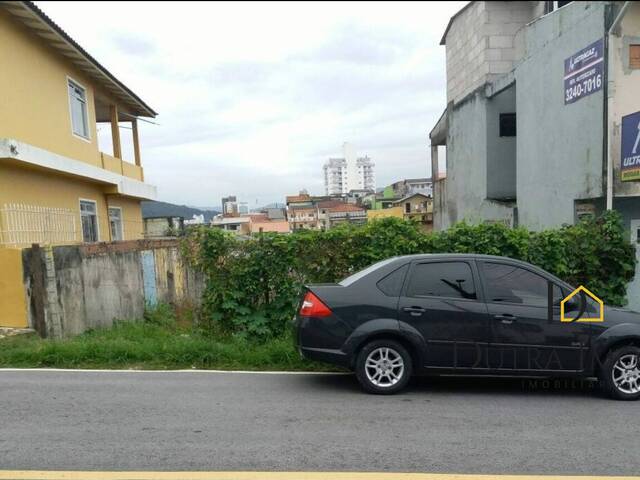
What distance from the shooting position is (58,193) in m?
12.7

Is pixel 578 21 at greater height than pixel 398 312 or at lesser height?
greater

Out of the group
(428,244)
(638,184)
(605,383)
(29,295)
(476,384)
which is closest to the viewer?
(605,383)

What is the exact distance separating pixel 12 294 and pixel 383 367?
21.8 feet

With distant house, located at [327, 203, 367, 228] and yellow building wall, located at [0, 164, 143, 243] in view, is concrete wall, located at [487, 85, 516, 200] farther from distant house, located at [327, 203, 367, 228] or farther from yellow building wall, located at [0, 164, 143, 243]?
yellow building wall, located at [0, 164, 143, 243]

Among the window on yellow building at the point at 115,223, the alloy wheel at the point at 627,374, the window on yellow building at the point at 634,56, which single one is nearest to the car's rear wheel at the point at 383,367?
the alloy wheel at the point at 627,374

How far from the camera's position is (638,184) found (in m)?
8.36

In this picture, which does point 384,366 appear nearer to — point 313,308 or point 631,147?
point 313,308

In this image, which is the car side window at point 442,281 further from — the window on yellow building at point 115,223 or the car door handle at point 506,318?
the window on yellow building at point 115,223

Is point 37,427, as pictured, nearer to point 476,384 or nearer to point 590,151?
point 476,384

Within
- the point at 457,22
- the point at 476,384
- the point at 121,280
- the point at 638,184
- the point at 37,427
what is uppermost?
the point at 457,22

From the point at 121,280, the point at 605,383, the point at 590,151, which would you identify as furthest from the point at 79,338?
the point at 590,151

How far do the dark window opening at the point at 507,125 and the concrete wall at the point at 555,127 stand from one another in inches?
95.5

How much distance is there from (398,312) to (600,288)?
179 inches

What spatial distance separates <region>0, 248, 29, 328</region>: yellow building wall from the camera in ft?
25.6
